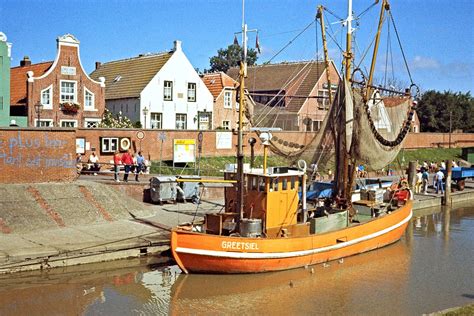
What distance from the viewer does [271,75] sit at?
6494cm

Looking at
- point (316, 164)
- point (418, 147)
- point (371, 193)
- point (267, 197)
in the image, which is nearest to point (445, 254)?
point (371, 193)

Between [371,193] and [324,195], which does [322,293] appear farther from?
[324,195]

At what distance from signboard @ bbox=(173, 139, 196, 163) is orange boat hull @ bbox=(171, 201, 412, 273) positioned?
49.5 feet

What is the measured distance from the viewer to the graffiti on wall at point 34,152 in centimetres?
2422

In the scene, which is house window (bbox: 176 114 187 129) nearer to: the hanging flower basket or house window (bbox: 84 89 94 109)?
house window (bbox: 84 89 94 109)

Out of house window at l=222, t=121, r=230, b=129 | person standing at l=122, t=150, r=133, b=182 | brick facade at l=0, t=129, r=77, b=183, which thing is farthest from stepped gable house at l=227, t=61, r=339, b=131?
brick facade at l=0, t=129, r=77, b=183

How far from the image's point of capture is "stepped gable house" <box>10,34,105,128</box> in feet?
130

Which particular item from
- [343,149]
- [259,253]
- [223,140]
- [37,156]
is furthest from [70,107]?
[259,253]

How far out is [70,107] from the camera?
40562 millimetres

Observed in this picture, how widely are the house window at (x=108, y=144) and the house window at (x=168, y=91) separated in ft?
38.0

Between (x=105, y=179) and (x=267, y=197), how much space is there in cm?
1147

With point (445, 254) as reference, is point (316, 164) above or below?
above

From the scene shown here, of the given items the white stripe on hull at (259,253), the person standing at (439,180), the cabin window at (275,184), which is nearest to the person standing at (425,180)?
the person standing at (439,180)

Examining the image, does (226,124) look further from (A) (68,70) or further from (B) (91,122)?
(A) (68,70)
